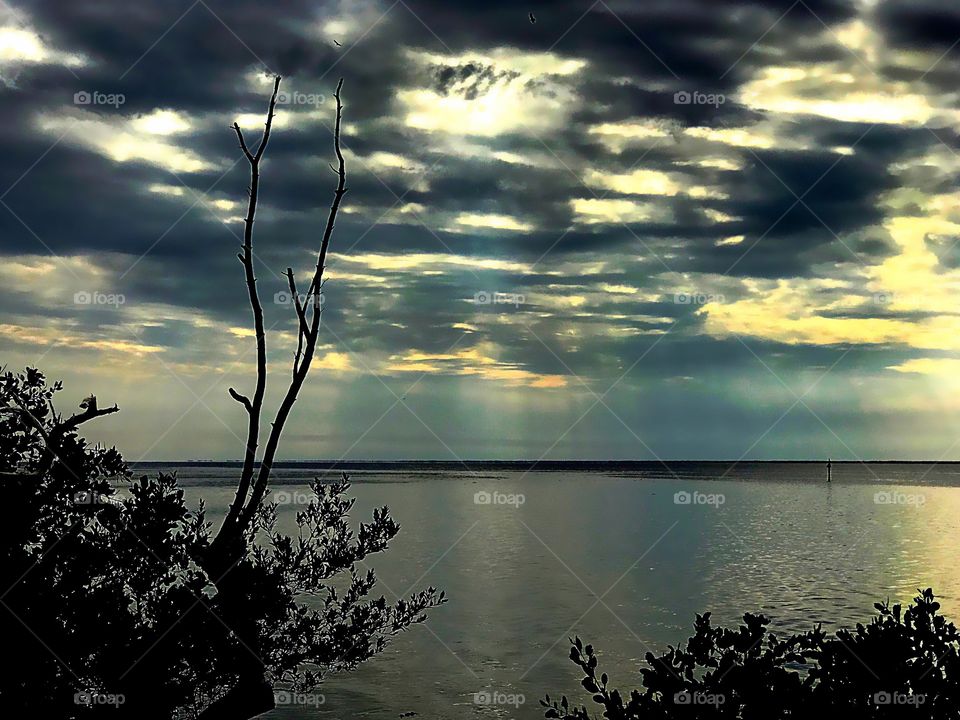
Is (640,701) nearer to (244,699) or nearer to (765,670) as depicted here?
(765,670)

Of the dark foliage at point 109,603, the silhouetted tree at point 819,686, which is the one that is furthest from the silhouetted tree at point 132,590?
the silhouetted tree at point 819,686

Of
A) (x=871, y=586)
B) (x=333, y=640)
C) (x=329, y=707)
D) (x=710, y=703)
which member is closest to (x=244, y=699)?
(x=333, y=640)

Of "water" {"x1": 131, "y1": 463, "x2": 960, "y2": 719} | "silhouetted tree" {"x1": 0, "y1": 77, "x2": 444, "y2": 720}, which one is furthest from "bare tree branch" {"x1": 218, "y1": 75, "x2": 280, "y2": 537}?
"water" {"x1": 131, "y1": 463, "x2": 960, "y2": 719}

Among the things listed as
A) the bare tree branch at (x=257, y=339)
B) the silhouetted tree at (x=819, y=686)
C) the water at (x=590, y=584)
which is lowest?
the water at (x=590, y=584)

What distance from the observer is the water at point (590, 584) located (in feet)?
64.6

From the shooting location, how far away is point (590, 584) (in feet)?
110

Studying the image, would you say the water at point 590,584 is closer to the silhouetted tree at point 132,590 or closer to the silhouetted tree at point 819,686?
the silhouetted tree at point 132,590

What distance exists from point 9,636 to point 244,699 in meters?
1.96

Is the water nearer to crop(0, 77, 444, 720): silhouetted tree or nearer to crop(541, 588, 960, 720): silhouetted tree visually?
crop(0, 77, 444, 720): silhouetted tree

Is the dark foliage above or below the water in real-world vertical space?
above

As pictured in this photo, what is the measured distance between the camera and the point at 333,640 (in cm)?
873

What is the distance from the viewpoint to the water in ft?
64.6

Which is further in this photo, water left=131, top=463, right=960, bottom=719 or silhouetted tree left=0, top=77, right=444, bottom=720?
water left=131, top=463, right=960, bottom=719

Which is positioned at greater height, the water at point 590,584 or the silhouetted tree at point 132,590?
the silhouetted tree at point 132,590
